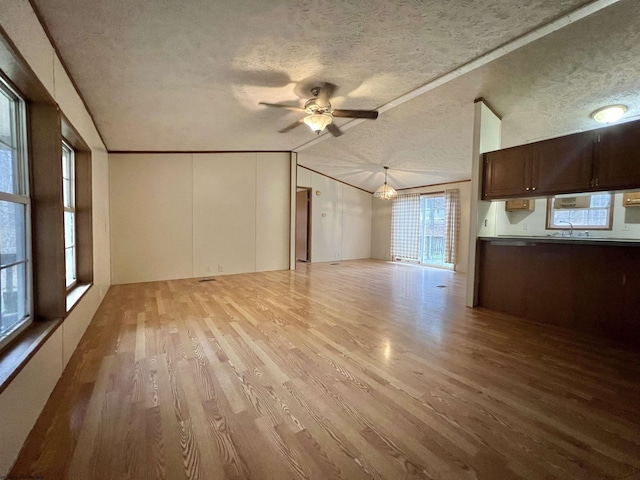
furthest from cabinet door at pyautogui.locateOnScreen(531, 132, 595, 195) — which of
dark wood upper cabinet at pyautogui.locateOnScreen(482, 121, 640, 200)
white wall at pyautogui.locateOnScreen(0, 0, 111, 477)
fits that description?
white wall at pyautogui.locateOnScreen(0, 0, 111, 477)

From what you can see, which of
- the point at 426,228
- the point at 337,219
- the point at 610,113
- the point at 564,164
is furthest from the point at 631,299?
the point at 337,219

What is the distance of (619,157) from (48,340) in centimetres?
477

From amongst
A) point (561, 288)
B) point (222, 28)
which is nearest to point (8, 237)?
point (222, 28)

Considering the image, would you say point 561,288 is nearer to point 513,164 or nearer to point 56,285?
point 513,164

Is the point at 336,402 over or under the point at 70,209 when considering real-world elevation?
under

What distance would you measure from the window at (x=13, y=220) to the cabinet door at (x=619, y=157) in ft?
15.2

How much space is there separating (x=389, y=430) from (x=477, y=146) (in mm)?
3535

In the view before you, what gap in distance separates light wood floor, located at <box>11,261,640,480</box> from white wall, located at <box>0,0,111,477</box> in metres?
0.09

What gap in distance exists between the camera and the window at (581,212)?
180 inches

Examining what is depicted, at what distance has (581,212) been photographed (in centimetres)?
484

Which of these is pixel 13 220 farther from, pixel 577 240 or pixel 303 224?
pixel 303 224

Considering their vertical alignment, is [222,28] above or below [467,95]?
below

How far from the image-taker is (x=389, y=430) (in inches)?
55.9

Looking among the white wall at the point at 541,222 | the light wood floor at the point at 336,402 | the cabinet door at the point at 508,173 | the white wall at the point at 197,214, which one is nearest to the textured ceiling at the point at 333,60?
the cabinet door at the point at 508,173
